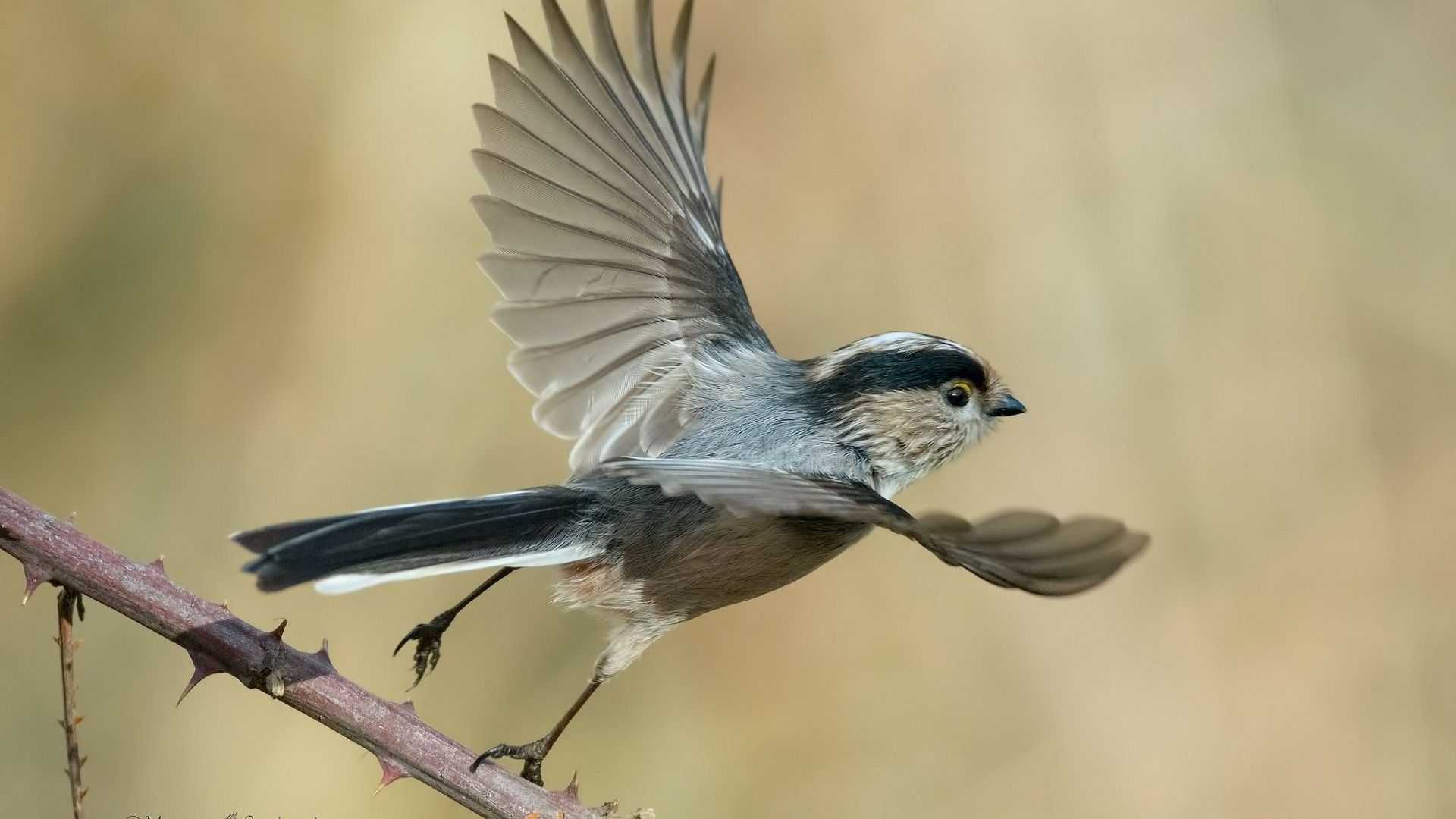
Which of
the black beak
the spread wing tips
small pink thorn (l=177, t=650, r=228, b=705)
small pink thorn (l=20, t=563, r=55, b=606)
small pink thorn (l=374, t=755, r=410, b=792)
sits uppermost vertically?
small pink thorn (l=20, t=563, r=55, b=606)

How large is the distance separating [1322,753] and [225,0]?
15.5ft

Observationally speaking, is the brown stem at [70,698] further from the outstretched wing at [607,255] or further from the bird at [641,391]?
the outstretched wing at [607,255]

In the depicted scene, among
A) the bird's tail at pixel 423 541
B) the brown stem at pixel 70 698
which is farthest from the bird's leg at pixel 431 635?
the brown stem at pixel 70 698

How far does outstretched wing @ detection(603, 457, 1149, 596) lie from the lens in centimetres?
203

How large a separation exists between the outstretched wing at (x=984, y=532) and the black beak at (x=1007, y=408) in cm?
104

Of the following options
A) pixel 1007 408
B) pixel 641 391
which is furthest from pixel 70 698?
pixel 1007 408

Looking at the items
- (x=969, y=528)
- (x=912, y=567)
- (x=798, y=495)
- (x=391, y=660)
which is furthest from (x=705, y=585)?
(x=912, y=567)

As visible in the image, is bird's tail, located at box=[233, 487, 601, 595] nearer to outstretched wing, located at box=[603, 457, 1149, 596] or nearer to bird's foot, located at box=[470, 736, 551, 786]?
outstretched wing, located at box=[603, 457, 1149, 596]

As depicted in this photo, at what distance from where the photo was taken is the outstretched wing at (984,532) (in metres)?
2.03

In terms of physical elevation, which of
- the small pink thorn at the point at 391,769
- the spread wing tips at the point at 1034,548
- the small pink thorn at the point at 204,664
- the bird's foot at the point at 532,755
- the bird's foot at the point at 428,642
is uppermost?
the small pink thorn at the point at 204,664

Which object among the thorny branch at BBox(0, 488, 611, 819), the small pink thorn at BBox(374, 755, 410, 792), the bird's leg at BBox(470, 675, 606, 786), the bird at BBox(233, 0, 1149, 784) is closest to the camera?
the thorny branch at BBox(0, 488, 611, 819)

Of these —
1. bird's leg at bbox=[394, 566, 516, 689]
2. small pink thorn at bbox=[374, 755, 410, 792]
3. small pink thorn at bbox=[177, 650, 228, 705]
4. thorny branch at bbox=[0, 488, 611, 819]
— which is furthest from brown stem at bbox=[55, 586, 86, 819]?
bird's leg at bbox=[394, 566, 516, 689]

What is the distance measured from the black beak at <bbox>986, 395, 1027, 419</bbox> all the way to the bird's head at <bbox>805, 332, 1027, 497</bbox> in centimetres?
3

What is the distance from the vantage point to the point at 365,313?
4215 millimetres
